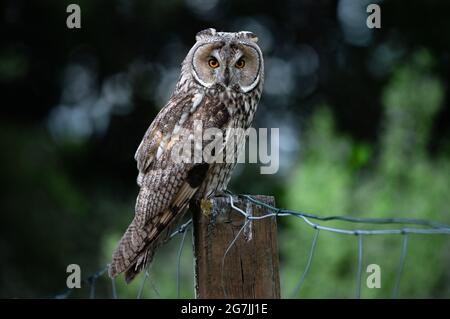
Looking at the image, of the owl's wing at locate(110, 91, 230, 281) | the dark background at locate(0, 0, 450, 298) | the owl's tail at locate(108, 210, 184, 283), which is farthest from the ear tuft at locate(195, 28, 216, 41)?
the dark background at locate(0, 0, 450, 298)

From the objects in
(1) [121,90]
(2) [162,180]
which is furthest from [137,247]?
(1) [121,90]

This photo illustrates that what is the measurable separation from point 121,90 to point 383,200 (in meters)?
6.41

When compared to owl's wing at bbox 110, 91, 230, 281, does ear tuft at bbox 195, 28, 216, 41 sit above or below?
above

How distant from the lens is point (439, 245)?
18.5ft

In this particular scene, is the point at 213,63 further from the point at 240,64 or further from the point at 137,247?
the point at 137,247

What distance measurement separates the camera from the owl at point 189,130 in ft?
10.2

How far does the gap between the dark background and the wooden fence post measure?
217 inches

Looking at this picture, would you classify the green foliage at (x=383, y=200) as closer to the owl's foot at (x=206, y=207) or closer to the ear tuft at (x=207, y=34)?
the ear tuft at (x=207, y=34)

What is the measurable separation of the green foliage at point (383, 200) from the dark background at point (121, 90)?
6.31ft

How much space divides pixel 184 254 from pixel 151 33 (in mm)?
5639

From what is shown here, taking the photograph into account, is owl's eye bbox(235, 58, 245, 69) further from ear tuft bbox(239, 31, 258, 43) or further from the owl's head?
ear tuft bbox(239, 31, 258, 43)

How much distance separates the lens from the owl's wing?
3.08 m

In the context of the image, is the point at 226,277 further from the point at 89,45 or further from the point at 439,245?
the point at 89,45

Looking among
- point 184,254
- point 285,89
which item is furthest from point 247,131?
point 285,89
